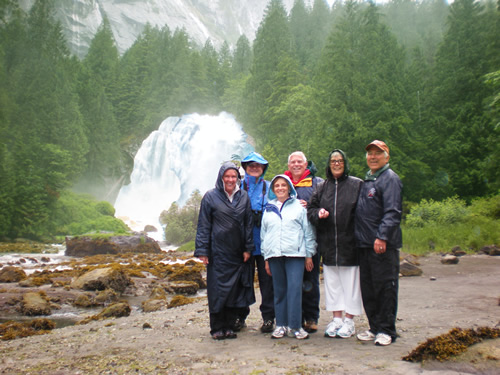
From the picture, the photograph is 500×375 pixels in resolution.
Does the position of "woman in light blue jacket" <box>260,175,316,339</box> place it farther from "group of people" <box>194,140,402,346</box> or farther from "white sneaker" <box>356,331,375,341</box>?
"white sneaker" <box>356,331,375,341</box>

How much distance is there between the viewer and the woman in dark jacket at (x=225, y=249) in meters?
4.38

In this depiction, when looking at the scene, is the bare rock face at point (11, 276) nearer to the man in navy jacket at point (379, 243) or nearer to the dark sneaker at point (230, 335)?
the dark sneaker at point (230, 335)

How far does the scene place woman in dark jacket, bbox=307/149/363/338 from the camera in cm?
394

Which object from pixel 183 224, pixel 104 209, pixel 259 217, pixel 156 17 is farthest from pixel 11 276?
pixel 156 17

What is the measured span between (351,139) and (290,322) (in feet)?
58.6

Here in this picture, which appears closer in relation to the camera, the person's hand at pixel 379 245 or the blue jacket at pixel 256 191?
the person's hand at pixel 379 245

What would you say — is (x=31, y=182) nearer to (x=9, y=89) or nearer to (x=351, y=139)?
(x=9, y=89)

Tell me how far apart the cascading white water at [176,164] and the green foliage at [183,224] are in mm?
5429

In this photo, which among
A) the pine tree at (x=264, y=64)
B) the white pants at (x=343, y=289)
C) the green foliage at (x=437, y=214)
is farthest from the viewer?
the pine tree at (x=264, y=64)

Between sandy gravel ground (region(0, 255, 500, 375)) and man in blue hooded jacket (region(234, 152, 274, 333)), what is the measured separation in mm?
199

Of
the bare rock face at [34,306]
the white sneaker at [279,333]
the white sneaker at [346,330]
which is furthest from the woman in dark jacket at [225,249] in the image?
the bare rock face at [34,306]

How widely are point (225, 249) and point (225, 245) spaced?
0.14 feet

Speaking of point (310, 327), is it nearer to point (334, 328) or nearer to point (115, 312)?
point (334, 328)

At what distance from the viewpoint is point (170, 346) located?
419 cm
